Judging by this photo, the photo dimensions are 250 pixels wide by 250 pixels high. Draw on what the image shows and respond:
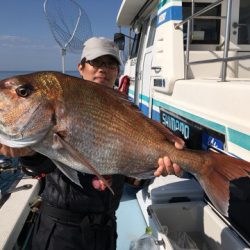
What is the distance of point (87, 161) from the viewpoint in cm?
169

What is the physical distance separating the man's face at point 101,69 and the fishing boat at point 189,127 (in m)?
0.77

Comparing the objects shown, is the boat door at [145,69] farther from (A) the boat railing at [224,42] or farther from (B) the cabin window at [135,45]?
(A) the boat railing at [224,42]

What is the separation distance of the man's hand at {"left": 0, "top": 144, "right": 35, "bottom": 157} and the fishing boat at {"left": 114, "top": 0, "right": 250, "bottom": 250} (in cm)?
135

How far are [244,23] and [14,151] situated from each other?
3.60m

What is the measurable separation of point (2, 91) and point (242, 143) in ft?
5.03

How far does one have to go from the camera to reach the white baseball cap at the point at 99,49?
7.97 feet

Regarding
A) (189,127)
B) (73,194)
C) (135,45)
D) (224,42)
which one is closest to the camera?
(73,194)

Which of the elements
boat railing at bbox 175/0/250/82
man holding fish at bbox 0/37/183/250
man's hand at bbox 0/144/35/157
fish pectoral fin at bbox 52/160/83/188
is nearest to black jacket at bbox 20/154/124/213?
man holding fish at bbox 0/37/183/250

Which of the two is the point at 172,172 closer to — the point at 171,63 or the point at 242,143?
the point at 242,143

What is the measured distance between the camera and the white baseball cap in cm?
243

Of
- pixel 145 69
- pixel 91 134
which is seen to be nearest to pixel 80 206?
pixel 91 134

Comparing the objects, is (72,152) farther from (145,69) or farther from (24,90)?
(145,69)

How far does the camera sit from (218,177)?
1930 mm

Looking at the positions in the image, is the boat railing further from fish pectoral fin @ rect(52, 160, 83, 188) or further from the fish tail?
fish pectoral fin @ rect(52, 160, 83, 188)
